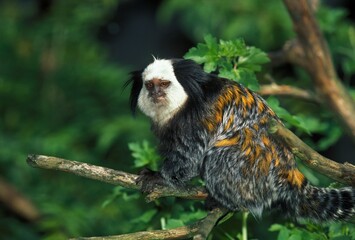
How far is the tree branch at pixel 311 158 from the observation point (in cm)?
335

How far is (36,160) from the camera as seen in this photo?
343 cm

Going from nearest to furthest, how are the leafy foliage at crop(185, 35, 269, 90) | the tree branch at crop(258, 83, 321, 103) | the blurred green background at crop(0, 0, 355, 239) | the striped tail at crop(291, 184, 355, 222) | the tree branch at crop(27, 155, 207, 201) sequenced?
the tree branch at crop(27, 155, 207, 201) < the striped tail at crop(291, 184, 355, 222) < the leafy foliage at crop(185, 35, 269, 90) < the tree branch at crop(258, 83, 321, 103) < the blurred green background at crop(0, 0, 355, 239)

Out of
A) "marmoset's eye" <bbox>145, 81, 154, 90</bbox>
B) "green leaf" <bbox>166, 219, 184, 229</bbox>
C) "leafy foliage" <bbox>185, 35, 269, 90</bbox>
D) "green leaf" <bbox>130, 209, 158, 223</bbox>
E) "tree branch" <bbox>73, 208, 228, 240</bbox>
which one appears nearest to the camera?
"tree branch" <bbox>73, 208, 228, 240</bbox>

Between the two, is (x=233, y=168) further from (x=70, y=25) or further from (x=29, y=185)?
(x=70, y=25)

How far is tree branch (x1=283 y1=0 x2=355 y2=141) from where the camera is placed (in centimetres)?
464

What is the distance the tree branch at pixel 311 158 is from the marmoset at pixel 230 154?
0.68 feet

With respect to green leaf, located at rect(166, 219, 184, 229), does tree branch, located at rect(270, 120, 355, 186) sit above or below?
below

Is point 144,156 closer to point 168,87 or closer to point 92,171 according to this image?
point 168,87

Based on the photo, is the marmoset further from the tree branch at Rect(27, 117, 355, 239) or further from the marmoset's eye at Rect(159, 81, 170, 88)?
the tree branch at Rect(27, 117, 355, 239)

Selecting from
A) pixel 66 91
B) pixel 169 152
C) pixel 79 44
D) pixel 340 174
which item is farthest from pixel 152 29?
A: pixel 340 174

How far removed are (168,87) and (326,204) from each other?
1094mm

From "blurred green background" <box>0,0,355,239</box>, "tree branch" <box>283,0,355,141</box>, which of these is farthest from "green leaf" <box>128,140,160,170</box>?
"blurred green background" <box>0,0,355,239</box>

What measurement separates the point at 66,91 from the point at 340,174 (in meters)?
6.21

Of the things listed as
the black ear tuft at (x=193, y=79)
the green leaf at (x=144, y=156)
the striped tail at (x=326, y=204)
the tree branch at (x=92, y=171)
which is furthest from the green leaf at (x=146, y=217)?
the striped tail at (x=326, y=204)
